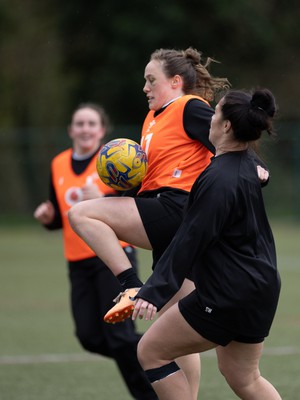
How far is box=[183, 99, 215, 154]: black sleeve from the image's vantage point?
577 centimetres

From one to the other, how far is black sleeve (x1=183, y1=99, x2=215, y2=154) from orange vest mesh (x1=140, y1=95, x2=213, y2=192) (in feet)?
0.12

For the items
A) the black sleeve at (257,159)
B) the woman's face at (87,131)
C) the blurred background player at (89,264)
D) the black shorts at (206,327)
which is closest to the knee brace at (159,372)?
the black shorts at (206,327)

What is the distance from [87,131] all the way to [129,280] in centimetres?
269

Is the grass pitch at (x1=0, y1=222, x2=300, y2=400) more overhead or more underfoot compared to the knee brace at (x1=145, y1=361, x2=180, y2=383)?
more underfoot

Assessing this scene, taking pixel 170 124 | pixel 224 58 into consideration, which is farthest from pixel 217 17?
pixel 170 124

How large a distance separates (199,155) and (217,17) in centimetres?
2677

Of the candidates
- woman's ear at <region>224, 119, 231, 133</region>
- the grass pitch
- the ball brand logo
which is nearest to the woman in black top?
woman's ear at <region>224, 119, 231, 133</region>

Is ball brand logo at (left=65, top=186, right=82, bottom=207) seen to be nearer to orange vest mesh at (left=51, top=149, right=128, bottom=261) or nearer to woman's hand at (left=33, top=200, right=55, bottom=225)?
orange vest mesh at (left=51, top=149, right=128, bottom=261)

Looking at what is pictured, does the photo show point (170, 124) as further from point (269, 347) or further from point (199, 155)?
point (269, 347)

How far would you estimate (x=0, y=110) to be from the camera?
1158 inches

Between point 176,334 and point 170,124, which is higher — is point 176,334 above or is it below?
below

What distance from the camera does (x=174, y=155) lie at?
19.2ft

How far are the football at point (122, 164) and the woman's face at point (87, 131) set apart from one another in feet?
7.45

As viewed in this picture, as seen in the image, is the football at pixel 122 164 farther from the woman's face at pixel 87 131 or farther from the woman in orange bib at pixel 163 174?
the woman's face at pixel 87 131
